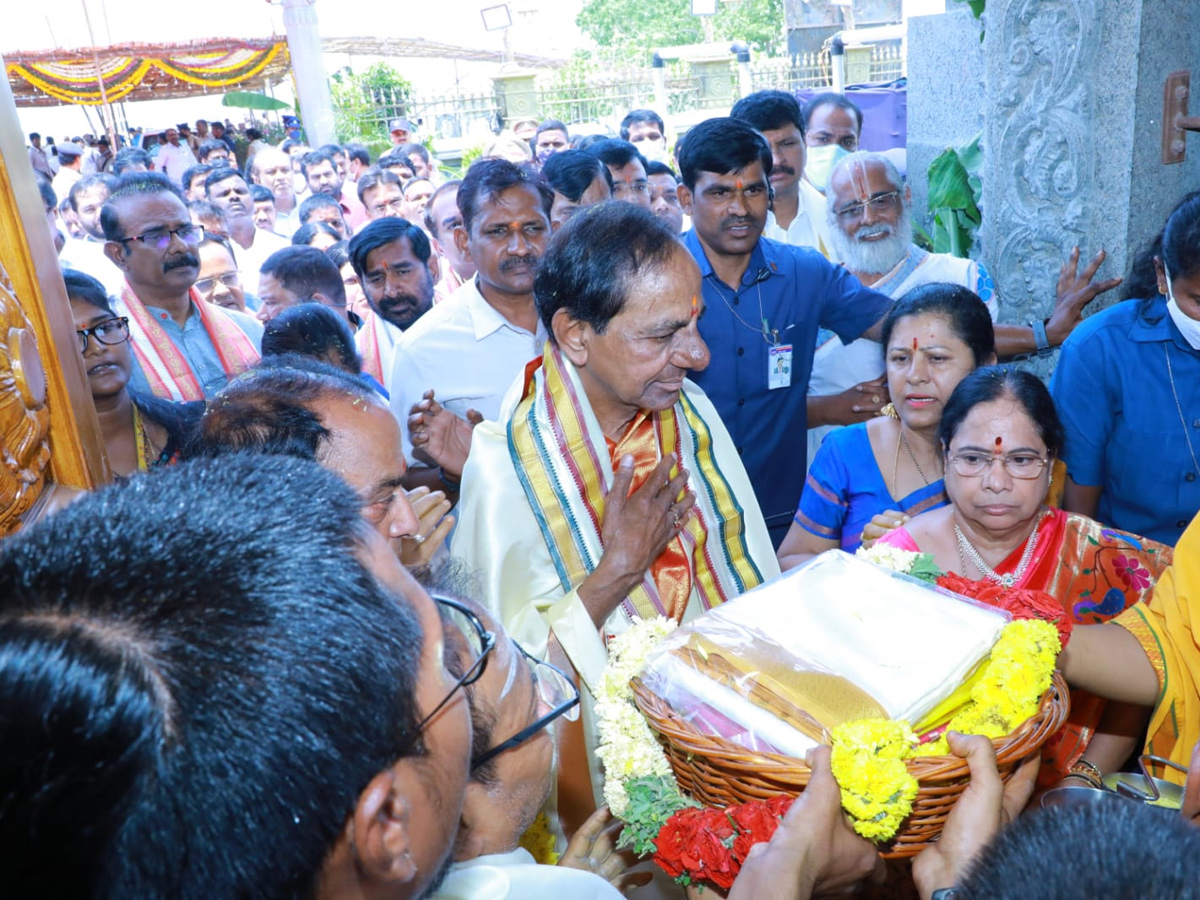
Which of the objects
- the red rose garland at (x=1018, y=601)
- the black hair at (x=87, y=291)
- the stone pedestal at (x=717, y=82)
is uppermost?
the stone pedestal at (x=717, y=82)

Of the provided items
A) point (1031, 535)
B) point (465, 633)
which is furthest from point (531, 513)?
point (1031, 535)

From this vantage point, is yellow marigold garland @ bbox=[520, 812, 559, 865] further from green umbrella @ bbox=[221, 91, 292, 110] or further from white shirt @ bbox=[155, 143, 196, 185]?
green umbrella @ bbox=[221, 91, 292, 110]

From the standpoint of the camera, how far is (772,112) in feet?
17.2

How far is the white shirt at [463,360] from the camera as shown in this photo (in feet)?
11.7

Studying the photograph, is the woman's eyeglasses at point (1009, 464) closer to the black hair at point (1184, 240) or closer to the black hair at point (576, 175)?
the black hair at point (1184, 240)

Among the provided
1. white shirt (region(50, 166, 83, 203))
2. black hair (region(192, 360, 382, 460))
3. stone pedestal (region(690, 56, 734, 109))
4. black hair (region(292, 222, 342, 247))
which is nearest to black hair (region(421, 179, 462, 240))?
black hair (region(292, 222, 342, 247))

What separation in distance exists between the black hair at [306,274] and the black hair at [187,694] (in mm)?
4221

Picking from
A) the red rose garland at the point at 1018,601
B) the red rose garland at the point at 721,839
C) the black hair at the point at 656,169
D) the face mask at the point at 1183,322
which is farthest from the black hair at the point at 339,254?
the red rose garland at the point at 721,839

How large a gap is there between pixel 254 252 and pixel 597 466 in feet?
19.3

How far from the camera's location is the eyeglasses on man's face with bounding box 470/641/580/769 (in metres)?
1.38

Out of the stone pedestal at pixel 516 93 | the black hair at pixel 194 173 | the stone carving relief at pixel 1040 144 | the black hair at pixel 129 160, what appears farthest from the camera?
the stone pedestal at pixel 516 93

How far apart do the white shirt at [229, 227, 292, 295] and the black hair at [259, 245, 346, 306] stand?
2.28 m

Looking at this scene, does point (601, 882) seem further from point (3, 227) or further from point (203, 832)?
point (3, 227)

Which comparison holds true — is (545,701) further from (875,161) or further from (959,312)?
(875,161)
